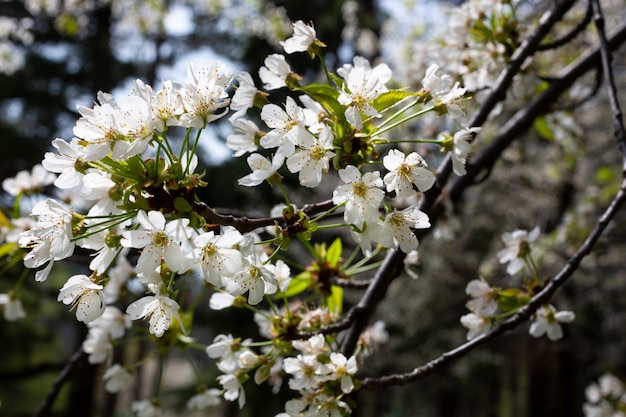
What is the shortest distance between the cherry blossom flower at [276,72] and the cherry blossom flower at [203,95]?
0.16 metres

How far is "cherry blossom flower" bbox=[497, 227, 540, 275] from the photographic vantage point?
1.43 m

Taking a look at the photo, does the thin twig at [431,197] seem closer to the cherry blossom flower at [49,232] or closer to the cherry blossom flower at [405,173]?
the cherry blossom flower at [405,173]

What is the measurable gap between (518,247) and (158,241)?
3.31 ft

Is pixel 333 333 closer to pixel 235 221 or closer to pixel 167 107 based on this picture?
pixel 235 221

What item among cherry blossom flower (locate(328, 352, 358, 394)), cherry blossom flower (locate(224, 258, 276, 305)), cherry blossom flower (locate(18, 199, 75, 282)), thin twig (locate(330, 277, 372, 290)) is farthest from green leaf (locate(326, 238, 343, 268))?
cherry blossom flower (locate(18, 199, 75, 282))

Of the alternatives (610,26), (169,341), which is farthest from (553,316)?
(610,26)

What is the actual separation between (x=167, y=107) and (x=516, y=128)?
1.22 metres

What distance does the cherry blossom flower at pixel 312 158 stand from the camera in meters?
0.88

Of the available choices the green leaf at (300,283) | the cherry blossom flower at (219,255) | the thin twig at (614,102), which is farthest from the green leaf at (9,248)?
the thin twig at (614,102)

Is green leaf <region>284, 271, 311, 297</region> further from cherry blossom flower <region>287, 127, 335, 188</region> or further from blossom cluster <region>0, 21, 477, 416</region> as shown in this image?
cherry blossom flower <region>287, 127, 335, 188</region>

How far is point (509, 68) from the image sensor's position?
1.52m

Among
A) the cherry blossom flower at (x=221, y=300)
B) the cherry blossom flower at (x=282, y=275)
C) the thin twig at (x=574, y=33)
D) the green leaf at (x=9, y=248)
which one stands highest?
the thin twig at (x=574, y=33)

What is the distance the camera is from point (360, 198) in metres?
0.89

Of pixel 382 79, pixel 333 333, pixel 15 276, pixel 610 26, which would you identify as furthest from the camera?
pixel 15 276
